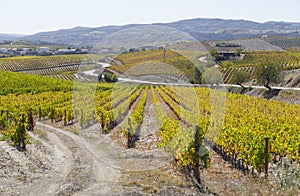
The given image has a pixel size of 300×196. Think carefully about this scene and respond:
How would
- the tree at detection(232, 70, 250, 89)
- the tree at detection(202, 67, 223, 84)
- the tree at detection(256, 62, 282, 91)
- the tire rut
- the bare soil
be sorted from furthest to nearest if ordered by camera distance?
the tree at detection(232, 70, 250, 89) < the tree at detection(202, 67, 223, 84) < the tree at detection(256, 62, 282, 91) < the tire rut < the bare soil

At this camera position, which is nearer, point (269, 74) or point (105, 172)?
point (105, 172)

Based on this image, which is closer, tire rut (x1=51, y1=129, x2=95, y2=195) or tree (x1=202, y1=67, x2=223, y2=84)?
tire rut (x1=51, y1=129, x2=95, y2=195)

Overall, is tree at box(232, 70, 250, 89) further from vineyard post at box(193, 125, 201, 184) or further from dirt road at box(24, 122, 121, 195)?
vineyard post at box(193, 125, 201, 184)

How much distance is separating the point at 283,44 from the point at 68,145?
135561 mm

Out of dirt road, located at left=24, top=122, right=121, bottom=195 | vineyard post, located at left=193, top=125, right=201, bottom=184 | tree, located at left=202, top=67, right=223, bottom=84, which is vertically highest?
vineyard post, located at left=193, top=125, right=201, bottom=184

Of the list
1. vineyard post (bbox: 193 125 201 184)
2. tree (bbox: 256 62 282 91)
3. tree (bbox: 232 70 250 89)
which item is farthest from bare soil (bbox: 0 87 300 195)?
tree (bbox: 232 70 250 89)

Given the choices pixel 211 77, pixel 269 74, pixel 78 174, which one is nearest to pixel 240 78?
pixel 211 77

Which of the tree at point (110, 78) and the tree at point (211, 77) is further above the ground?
the tree at point (211, 77)

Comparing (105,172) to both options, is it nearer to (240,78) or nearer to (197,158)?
(197,158)

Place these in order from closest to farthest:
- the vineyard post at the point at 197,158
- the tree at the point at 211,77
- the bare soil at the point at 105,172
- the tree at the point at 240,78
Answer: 1. the bare soil at the point at 105,172
2. the vineyard post at the point at 197,158
3. the tree at the point at 211,77
4. the tree at the point at 240,78

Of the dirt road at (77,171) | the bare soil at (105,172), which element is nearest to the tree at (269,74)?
the bare soil at (105,172)

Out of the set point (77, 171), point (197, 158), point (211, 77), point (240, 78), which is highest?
point (197, 158)

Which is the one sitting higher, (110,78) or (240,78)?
(240,78)

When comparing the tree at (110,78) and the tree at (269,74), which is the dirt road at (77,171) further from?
the tree at (110,78)
